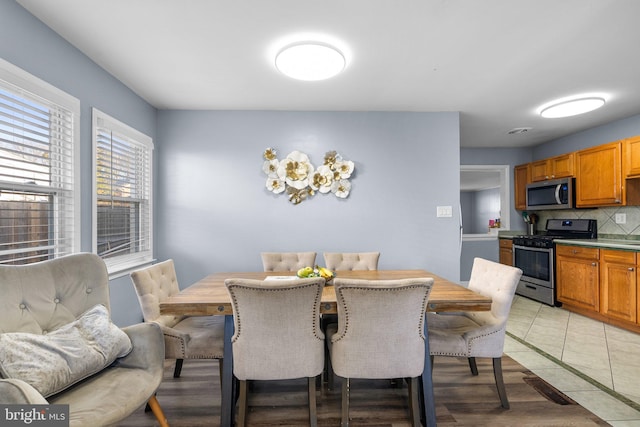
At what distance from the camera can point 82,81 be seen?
7.39 ft

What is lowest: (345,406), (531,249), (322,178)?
(345,406)

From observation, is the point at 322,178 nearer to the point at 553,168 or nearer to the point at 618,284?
the point at 618,284

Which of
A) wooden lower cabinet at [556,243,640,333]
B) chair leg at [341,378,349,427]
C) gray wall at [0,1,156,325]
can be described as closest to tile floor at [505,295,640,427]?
wooden lower cabinet at [556,243,640,333]

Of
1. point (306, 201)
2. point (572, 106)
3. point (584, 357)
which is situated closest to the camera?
point (584, 357)

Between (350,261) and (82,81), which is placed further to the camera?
(350,261)

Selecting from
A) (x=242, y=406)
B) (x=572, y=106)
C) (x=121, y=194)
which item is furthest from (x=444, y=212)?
(x=121, y=194)

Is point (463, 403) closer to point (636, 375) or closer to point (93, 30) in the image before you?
point (636, 375)

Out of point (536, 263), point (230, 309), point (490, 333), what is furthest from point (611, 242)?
point (230, 309)

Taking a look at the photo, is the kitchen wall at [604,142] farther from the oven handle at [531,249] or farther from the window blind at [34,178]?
the window blind at [34,178]

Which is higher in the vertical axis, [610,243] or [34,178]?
[34,178]

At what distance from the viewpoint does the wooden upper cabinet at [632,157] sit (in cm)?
326

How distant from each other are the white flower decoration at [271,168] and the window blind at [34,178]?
66.5 inches

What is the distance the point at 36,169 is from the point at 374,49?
2.37m

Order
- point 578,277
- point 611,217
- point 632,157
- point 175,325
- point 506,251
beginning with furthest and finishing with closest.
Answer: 1. point 506,251
2. point 611,217
3. point 578,277
4. point 632,157
5. point 175,325
